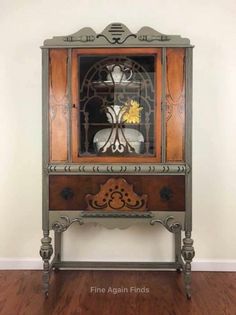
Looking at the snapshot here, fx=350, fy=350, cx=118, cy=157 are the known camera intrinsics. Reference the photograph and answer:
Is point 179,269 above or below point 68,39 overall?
below

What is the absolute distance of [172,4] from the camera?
7.98 feet

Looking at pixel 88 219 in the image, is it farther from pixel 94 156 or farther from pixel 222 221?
pixel 222 221

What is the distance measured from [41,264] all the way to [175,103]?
1480 millimetres

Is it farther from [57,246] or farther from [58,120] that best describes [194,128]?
[57,246]

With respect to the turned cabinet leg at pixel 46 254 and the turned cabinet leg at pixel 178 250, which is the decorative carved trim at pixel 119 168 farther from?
the turned cabinet leg at pixel 178 250

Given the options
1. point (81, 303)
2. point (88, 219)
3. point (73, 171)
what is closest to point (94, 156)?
point (73, 171)

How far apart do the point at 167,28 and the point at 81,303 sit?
1871 millimetres

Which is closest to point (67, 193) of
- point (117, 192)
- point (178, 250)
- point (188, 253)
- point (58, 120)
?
point (117, 192)

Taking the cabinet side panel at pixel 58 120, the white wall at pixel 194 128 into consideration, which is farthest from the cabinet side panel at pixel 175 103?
the cabinet side panel at pixel 58 120

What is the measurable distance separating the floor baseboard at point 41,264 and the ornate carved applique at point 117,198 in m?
0.77

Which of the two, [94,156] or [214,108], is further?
[214,108]

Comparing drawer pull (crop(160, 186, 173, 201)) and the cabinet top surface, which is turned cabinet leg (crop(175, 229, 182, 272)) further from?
the cabinet top surface

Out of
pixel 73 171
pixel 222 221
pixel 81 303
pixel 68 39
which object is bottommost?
pixel 81 303

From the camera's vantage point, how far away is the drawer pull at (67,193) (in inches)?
81.0
